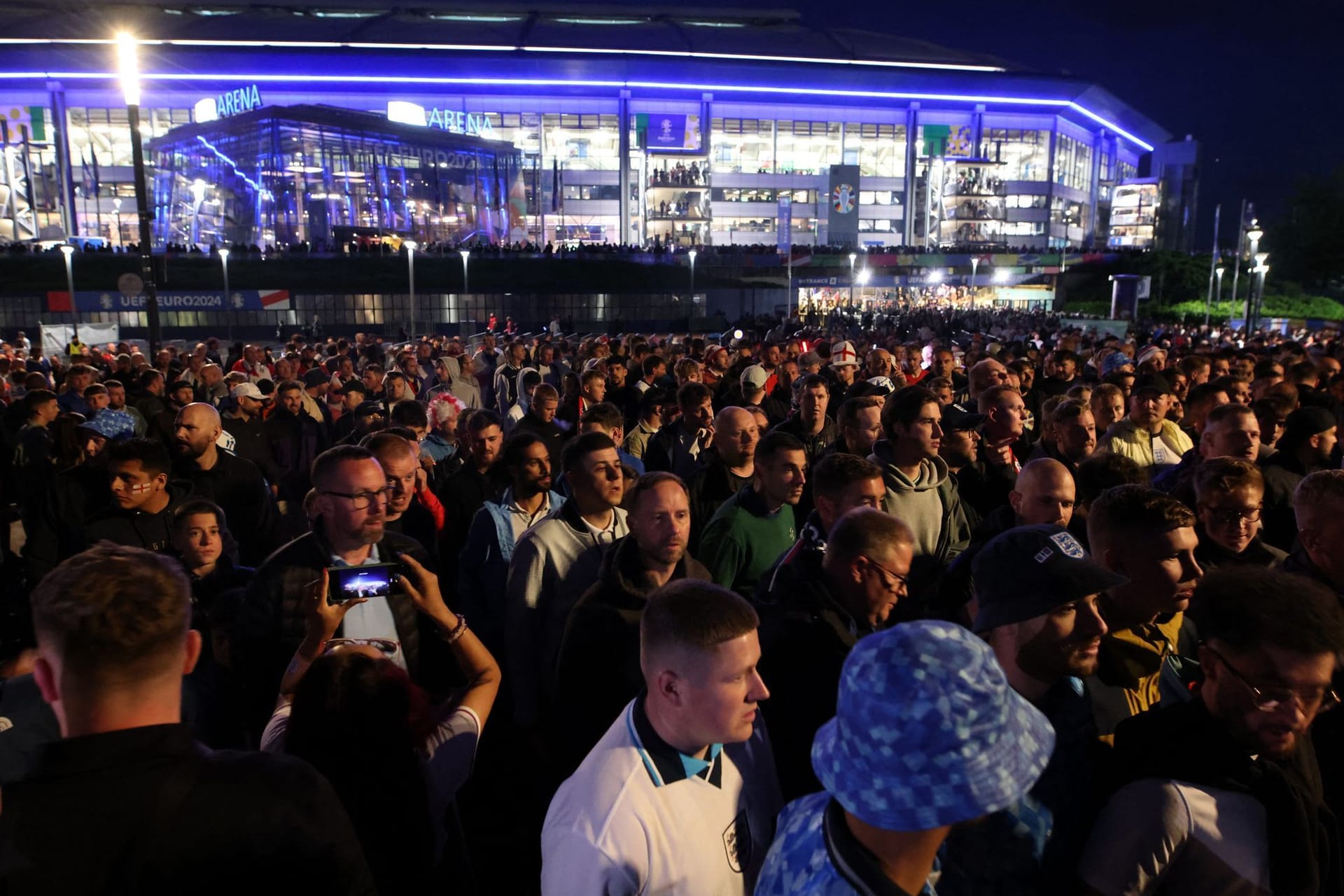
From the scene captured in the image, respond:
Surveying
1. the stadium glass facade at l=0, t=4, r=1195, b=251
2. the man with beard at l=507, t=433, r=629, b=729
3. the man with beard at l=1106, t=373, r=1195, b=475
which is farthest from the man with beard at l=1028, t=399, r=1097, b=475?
the stadium glass facade at l=0, t=4, r=1195, b=251

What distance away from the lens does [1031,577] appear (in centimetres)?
243

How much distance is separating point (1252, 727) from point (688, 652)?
4.12ft

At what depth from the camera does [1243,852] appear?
1.85 m

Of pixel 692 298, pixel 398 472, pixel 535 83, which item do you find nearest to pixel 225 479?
pixel 398 472

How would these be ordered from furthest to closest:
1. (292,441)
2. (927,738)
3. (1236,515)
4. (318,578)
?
1. (292,441)
2. (1236,515)
3. (318,578)
4. (927,738)

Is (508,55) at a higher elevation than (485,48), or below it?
below

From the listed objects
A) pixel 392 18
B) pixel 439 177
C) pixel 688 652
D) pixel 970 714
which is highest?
pixel 392 18

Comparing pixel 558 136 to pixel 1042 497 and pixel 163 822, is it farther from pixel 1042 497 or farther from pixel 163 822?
pixel 163 822

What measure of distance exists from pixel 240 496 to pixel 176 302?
34341mm

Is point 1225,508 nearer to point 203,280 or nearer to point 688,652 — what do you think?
point 688,652

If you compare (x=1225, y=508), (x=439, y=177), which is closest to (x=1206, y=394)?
(x=1225, y=508)

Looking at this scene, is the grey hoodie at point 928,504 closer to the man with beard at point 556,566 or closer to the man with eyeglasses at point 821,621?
the man with beard at point 556,566

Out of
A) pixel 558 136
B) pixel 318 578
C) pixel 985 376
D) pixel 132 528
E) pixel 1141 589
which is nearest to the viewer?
pixel 1141 589

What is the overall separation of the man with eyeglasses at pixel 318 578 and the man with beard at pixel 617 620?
67 centimetres
